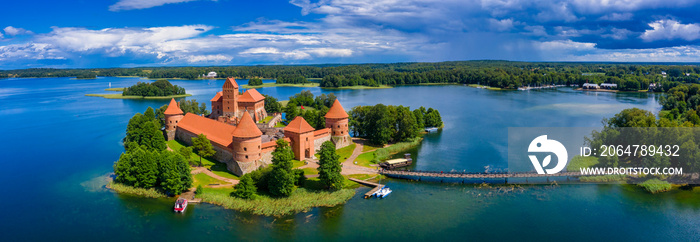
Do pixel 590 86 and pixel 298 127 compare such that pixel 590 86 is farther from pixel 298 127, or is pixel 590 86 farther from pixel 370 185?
pixel 370 185

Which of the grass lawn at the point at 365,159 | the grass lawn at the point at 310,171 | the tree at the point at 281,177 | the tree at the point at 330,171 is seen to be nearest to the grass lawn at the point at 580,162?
the grass lawn at the point at 365,159

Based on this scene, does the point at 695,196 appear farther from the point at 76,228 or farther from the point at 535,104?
the point at 535,104

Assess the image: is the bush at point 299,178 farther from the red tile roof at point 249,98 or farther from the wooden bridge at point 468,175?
the red tile roof at point 249,98

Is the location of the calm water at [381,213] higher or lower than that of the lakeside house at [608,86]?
lower

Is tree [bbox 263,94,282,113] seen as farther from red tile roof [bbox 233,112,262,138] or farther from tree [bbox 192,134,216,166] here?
red tile roof [bbox 233,112,262,138]

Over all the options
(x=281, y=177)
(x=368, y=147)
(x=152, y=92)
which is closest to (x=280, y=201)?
(x=281, y=177)

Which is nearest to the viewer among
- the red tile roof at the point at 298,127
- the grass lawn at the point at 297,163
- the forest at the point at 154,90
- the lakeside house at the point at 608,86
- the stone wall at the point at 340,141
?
the grass lawn at the point at 297,163

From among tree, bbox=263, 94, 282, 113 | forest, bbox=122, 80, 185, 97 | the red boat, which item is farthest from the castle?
forest, bbox=122, 80, 185, 97
